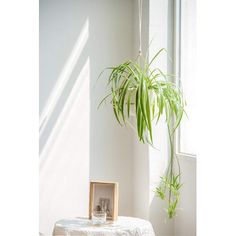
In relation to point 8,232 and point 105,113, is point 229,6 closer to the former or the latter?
point 8,232

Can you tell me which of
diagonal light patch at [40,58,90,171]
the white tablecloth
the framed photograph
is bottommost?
the white tablecloth

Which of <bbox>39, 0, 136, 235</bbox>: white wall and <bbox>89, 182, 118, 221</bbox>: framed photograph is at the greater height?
<bbox>39, 0, 136, 235</bbox>: white wall

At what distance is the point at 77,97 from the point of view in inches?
96.7

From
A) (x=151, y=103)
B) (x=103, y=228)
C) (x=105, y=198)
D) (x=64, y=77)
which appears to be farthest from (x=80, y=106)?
(x=103, y=228)

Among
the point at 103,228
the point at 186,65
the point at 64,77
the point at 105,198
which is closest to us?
the point at 103,228

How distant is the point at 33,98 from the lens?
388mm

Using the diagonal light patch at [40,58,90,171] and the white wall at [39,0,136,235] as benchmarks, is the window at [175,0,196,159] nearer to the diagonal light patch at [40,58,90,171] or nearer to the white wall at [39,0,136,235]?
the white wall at [39,0,136,235]

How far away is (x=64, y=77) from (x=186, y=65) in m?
0.84

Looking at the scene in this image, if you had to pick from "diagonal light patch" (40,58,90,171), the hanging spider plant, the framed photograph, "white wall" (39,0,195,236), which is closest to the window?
the hanging spider plant

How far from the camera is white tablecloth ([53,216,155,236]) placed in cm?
174

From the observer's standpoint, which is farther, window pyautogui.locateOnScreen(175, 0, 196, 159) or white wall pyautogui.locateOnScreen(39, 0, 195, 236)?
white wall pyautogui.locateOnScreen(39, 0, 195, 236)

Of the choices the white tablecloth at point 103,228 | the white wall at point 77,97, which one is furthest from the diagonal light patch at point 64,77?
the white tablecloth at point 103,228

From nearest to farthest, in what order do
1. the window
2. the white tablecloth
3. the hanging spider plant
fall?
the hanging spider plant, the white tablecloth, the window

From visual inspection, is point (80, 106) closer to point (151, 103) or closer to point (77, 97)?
point (77, 97)
